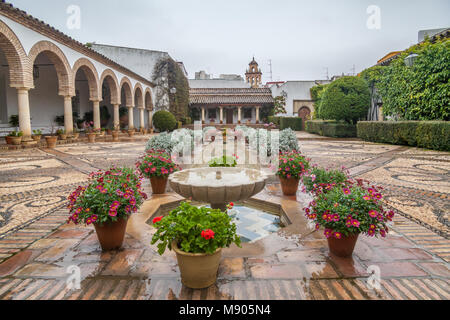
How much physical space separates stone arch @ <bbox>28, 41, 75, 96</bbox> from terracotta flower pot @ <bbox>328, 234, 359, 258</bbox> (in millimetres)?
12785

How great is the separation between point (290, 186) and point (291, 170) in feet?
1.05

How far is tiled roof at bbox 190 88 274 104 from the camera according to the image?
33.8m

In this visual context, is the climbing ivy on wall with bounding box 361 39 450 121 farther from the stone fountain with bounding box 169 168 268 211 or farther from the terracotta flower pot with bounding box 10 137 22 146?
the terracotta flower pot with bounding box 10 137 22 146

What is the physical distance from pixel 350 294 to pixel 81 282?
2.01m

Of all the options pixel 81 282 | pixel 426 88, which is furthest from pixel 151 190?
pixel 426 88

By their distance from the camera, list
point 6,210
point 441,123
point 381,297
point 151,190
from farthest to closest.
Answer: point 441,123, point 151,190, point 6,210, point 381,297

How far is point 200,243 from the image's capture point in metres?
1.99

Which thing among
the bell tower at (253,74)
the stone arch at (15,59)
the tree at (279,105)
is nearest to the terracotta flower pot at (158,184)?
the stone arch at (15,59)

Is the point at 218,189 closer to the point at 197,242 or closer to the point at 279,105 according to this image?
the point at 197,242

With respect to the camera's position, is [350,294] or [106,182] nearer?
[350,294]

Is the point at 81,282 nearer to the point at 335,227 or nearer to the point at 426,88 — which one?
the point at 335,227

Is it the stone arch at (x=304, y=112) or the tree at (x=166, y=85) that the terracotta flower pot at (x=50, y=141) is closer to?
the tree at (x=166, y=85)

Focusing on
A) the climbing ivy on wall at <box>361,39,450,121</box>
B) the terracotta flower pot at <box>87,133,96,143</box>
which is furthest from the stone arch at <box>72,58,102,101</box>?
the climbing ivy on wall at <box>361,39,450,121</box>
